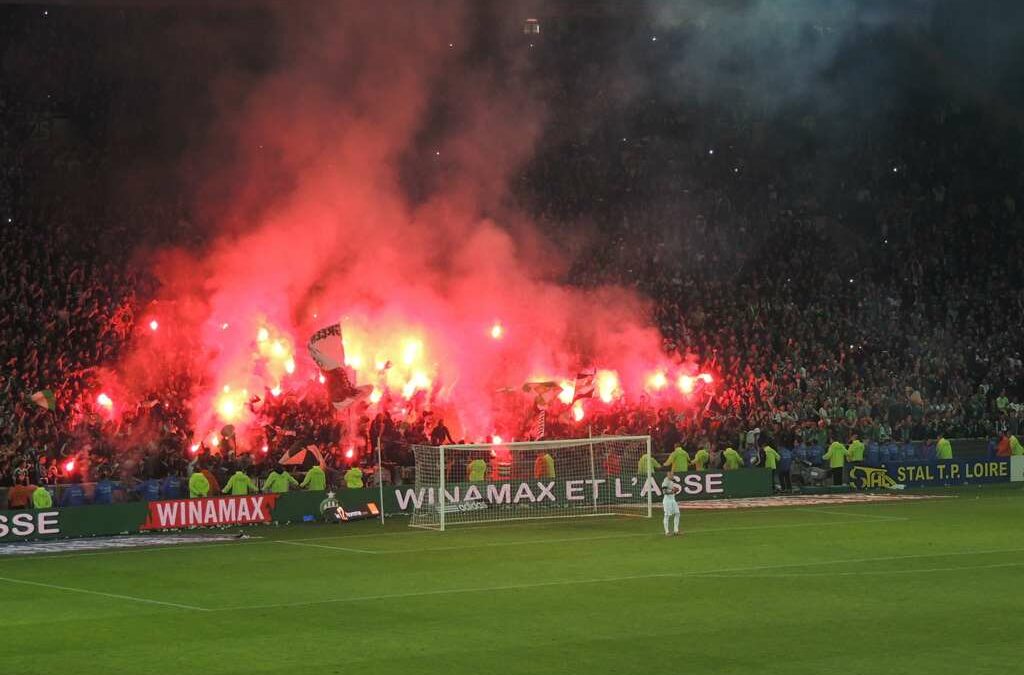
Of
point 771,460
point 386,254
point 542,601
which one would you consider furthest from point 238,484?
point 542,601

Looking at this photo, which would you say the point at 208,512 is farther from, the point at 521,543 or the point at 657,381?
the point at 657,381

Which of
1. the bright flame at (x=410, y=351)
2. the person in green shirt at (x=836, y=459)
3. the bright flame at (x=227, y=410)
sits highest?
the bright flame at (x=410, y=351)

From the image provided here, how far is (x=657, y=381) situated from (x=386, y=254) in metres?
7.94

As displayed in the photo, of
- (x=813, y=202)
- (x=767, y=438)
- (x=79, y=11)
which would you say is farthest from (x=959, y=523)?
(x=79, y=11)

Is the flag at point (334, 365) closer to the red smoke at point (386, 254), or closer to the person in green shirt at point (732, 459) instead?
the red smoke at point (386, 254)

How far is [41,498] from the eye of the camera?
26.8m

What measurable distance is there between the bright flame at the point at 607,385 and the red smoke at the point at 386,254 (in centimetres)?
4

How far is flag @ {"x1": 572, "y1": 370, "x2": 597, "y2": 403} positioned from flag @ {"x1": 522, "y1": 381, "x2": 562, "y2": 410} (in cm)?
52

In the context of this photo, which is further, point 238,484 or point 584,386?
point 584,386

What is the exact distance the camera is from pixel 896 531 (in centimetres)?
2502

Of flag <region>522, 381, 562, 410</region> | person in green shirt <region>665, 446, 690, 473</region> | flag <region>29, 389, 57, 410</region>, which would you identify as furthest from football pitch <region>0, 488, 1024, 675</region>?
flag <region>522, 381, 562, 410</region>


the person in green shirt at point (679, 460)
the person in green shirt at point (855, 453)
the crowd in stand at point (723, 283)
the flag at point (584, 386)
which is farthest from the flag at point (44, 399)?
the person in green shirt at point (855, 453)

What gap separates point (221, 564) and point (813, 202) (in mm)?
27594

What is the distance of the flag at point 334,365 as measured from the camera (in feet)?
114
